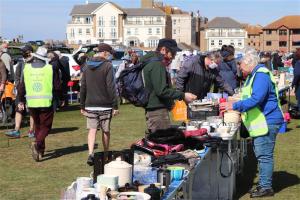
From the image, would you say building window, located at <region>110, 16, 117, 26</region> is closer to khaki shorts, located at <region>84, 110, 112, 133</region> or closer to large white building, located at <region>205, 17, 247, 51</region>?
large white building, located at <region>205, 17, 247, 51</region>

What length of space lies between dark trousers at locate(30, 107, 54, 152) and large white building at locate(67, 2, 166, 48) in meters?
129

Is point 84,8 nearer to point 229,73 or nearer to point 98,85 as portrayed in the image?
point 229,73

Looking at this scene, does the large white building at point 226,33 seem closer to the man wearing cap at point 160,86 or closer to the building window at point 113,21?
the building window at point 113,21

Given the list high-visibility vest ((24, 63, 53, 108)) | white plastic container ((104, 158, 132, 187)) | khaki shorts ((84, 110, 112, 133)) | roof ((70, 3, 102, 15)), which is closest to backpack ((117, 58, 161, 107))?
khaki shorts ((84, 110, 112, 133))

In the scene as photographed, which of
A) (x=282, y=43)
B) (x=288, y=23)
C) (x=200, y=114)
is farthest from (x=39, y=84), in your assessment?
(x=282, y=43)

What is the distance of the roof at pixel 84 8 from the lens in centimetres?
13900

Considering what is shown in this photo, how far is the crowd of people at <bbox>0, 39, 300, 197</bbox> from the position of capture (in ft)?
21.1

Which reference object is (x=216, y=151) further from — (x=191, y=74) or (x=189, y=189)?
(x=191, y=74)

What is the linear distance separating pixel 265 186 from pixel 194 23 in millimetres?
161313

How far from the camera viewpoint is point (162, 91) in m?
6.19

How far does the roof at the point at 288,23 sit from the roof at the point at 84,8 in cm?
4085

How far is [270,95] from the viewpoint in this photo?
21.7ft

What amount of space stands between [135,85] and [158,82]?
404 mm

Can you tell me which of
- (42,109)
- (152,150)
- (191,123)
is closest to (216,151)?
(191,123)
